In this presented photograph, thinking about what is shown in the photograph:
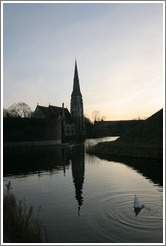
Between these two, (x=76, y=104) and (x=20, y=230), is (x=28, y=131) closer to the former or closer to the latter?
(x=20, y=230)

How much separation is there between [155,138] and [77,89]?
73.5 meters

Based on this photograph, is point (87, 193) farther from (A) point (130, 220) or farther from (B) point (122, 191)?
(A) point (130, 220)

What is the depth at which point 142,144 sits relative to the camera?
32.2m

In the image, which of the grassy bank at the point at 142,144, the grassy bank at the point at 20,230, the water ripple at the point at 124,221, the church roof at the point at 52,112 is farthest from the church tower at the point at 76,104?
the grassy bank at the point at 20,230

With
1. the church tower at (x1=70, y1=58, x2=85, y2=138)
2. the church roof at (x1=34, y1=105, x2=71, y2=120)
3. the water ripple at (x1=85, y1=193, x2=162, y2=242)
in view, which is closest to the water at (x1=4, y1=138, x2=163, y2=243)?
the water ripple at (x1=85, y1=193, x2=162, y2=242)

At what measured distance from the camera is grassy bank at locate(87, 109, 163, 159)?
1091 inches

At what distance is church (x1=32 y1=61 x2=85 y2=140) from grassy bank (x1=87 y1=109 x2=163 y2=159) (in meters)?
51.2

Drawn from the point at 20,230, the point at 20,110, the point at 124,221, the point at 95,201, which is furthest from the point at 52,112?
the point at 20,230

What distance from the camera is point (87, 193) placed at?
44.3 ft

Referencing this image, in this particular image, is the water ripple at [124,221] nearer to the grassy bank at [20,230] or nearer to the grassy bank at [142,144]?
the grassy bank at [20,230]

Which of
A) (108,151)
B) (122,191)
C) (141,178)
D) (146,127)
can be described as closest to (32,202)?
(122,191)

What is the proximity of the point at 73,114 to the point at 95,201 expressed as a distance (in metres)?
91.0

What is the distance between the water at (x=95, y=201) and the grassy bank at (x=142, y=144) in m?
7.07

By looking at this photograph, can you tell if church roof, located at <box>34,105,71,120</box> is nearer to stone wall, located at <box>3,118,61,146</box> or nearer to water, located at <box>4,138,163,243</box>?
stone wall, located at <box>3,118,61,146</box>
